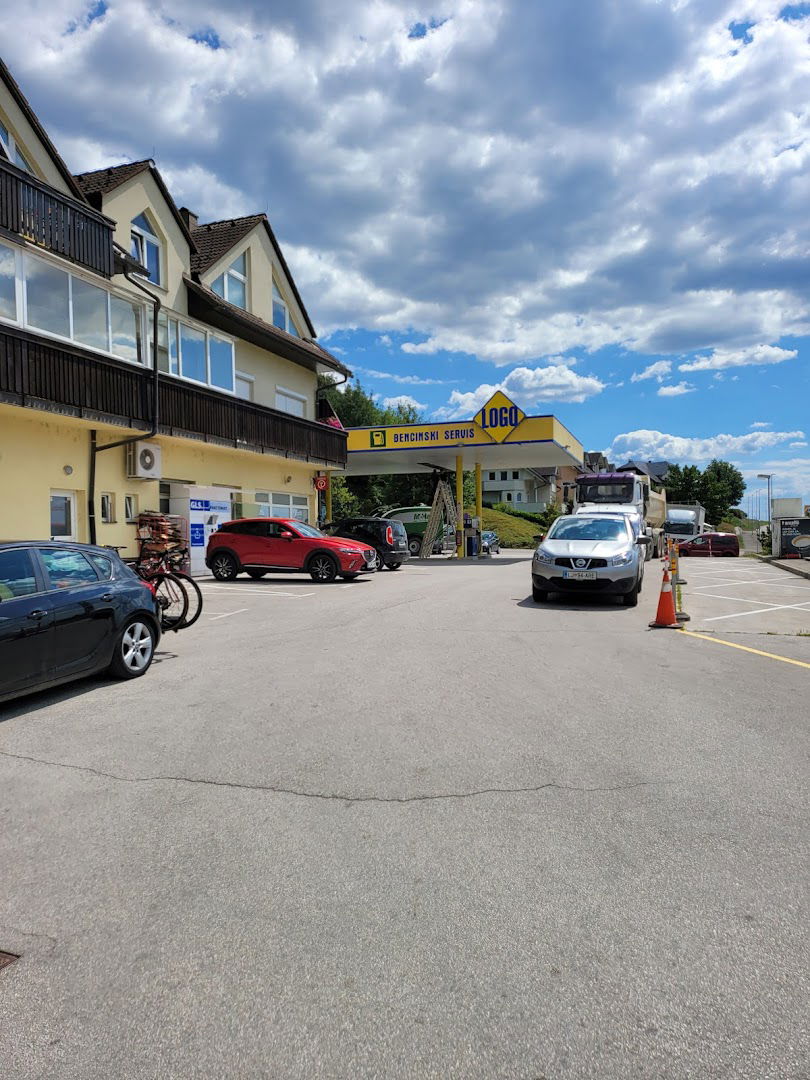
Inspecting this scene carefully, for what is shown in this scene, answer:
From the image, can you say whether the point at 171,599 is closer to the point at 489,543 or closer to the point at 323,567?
the point at 323,567

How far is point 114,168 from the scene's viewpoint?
19.3m

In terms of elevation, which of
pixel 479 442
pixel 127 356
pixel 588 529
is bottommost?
pixel 588 529

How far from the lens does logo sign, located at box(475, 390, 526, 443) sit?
92.5 ft

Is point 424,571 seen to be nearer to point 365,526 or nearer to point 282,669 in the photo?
point 365,526

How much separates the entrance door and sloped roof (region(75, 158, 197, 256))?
726 cm

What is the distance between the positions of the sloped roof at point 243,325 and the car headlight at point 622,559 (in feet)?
44.0

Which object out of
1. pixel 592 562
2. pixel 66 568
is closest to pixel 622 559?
pixel 592 562

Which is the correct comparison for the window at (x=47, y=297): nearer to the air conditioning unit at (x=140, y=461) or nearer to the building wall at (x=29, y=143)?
the building wall at (x=29, y=143)

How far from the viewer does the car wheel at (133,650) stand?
7.07 m

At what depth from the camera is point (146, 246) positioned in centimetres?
1930

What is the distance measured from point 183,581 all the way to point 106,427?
800 cm

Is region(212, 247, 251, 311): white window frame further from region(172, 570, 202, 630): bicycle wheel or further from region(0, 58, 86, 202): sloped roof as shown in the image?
region(172, 570, 202, 630): bicycle wheel

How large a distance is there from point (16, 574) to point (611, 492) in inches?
955

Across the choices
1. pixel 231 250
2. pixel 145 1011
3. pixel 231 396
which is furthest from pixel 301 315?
pixel 145 1011
